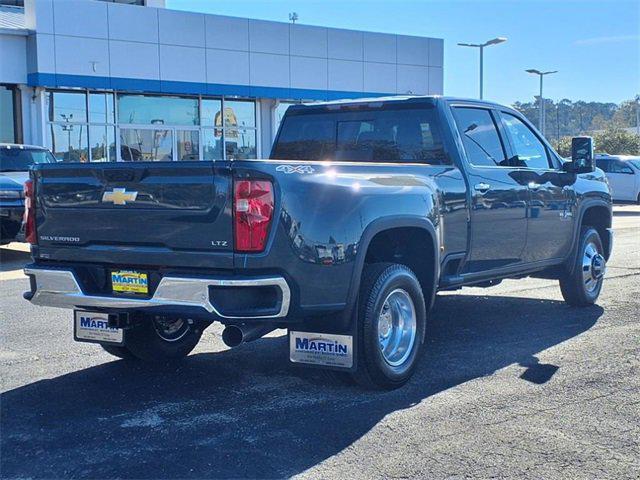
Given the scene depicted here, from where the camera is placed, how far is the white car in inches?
1045

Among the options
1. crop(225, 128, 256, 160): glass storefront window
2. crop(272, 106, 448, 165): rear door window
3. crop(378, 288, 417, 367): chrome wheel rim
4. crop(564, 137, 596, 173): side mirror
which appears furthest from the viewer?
crop(225, 128, 256, 160): glass storefront window

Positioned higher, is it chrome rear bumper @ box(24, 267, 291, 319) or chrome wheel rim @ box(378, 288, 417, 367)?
chrome rear bumper @ box(24, 267, 291, 319)

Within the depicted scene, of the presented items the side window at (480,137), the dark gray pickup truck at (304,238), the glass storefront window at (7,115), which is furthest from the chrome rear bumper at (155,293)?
the glass storefront window at (7,115)

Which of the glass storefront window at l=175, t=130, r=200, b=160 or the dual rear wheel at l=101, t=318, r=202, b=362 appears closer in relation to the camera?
the dual rear wheel at l=101, t=318, r=202, b=362

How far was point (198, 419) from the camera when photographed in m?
4.89

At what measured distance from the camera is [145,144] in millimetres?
24469

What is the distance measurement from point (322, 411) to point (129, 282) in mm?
1436

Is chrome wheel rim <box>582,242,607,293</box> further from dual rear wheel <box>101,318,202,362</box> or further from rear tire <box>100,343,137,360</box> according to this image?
rear tire <box>100,343,137,360</box>

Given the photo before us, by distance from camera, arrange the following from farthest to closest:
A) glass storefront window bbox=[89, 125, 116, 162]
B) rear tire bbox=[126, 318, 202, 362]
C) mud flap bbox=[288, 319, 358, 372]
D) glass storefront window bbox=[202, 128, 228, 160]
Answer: glass storefront window bbox=[202, 128, 228, 160]
glass storefront window bbox=[89, 125, 116, 162]
rear tire bbox=[126, 318, 202, 362]
mud flap bbox=[288, 319, 358, 372]

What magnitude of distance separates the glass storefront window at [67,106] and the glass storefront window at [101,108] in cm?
20

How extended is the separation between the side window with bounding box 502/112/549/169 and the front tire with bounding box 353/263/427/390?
227 centimetres

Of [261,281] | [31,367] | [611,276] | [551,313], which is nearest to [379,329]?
[261,281]

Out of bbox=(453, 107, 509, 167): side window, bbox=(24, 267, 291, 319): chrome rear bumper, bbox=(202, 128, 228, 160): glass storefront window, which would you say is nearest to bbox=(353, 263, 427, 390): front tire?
bbox=(24, 267, 291, 319): chrome rear bumper

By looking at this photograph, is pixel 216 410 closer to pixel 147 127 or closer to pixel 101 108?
pixel 101 108
